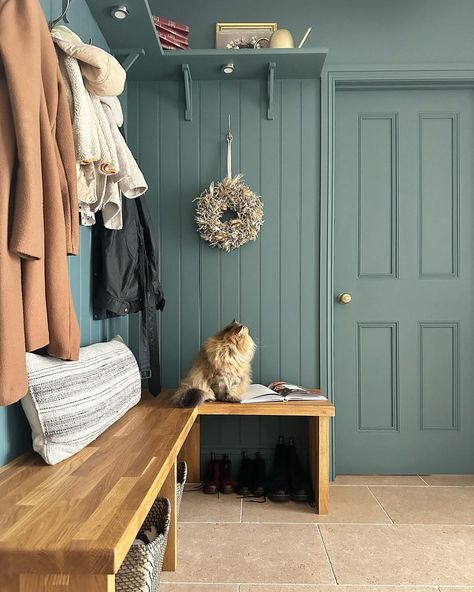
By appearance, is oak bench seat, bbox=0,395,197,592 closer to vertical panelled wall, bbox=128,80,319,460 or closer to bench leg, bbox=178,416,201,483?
bench leg, bbox=178,416,201,483

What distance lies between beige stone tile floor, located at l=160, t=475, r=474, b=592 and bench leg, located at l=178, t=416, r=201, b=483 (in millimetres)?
134

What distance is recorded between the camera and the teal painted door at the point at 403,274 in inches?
126

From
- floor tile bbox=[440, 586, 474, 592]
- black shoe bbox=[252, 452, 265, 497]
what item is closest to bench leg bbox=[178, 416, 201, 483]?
black shoe bbox=[252, 452, 265, 497]

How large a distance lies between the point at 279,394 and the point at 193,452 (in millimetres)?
594

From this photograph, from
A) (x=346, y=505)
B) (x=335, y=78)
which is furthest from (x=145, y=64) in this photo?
(x=346, y=505)

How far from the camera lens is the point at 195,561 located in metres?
2.13

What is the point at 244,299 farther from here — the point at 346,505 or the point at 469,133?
the point at 469,133

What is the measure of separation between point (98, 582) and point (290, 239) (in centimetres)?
224

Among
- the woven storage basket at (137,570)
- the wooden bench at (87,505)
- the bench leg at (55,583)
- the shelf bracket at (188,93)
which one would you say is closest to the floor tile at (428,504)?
the wooden bench at (87,505)

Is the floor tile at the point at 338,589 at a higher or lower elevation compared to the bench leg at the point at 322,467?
lower

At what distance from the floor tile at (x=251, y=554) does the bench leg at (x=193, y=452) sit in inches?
21.4

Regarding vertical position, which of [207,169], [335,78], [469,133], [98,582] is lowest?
[98,582]

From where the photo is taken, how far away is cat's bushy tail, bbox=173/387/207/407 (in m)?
2.53

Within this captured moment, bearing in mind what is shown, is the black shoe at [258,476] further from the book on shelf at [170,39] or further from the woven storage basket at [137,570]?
the book on shelf at [170,39]
